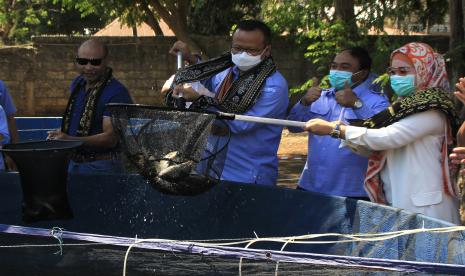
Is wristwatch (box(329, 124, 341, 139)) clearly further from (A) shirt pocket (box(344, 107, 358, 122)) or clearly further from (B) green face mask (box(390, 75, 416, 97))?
(A) shirt pocket (box(344, 107, 358, 122))

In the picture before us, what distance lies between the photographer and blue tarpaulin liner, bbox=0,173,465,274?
3.20 meters

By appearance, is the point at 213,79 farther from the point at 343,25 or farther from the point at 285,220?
the point at 343,25

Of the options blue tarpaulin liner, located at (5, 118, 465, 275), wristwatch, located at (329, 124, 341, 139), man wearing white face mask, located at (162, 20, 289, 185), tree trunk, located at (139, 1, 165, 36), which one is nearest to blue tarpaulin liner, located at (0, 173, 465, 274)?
blue tarpaulin liner, located at (5, 118, 465, 275)

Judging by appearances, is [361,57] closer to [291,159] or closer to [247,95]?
[247,95]

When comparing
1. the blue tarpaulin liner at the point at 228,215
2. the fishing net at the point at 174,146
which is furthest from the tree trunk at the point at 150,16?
the fishing net at the point at 174,146

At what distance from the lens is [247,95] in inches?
148

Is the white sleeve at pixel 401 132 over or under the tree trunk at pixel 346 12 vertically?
under

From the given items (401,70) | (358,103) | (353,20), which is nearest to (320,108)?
(358,103)

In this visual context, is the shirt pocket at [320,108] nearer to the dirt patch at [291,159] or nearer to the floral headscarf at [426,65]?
the floral headscarf at [426,65]

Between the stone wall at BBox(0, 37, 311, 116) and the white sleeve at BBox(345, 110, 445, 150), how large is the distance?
1171 cm

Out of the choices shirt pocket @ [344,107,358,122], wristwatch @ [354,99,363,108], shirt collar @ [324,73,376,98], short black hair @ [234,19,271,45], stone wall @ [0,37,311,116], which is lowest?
stone wall @ [0,37,311,116]

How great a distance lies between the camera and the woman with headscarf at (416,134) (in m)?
3.24

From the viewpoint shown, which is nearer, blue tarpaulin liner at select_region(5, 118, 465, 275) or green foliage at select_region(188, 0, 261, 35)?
blue tarpaulin liner at select_region(5, 118, 465, 275)

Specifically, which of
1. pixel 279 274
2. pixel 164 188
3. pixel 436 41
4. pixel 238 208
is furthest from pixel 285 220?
pixel 436 41
